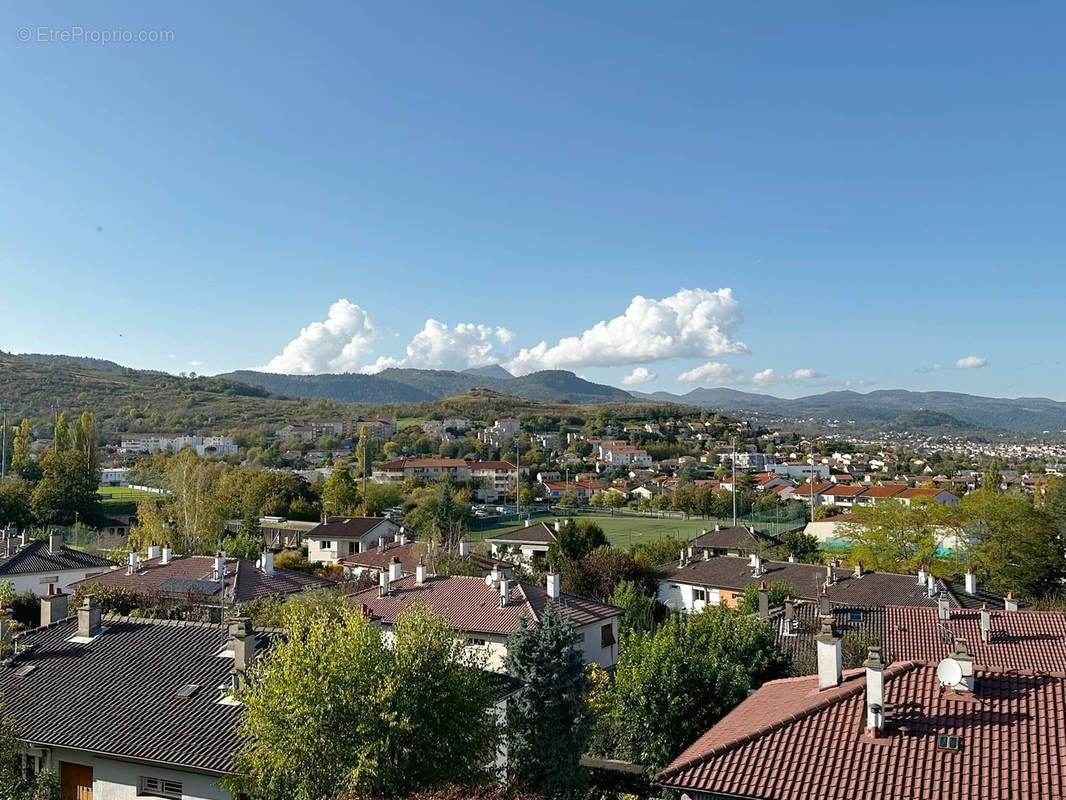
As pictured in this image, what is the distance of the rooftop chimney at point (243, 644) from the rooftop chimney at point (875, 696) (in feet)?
41.7

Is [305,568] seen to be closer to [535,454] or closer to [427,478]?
[427,478]

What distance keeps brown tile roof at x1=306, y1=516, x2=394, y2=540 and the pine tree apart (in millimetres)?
47844

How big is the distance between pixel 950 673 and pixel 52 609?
78.0ft

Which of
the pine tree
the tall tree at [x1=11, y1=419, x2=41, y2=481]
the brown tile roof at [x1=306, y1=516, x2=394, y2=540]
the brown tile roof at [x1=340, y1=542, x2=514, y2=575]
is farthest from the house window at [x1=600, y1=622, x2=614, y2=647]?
the tall tree at [x1=11, y1=419, x2=41, y2=481]

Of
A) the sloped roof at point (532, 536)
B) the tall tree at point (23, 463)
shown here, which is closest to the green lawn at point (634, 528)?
the sloped roof at point (532, 536)

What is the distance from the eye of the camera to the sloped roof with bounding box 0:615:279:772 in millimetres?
16797

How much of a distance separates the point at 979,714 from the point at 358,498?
75.6m

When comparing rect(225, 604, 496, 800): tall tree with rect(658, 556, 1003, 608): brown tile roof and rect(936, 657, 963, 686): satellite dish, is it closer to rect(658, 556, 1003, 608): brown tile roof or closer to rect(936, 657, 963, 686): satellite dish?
rect(936, 657, 963, 686): satellite dish

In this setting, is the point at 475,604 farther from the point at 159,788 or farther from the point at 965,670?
the point at 965,670

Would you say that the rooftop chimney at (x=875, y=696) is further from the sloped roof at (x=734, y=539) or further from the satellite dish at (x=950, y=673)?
the sloped roof at (x=734, y=539)

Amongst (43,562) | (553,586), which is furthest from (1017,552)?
(43,562)

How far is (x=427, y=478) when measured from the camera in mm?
129875

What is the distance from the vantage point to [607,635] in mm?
32906

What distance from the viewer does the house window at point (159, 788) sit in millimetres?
16500
